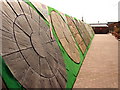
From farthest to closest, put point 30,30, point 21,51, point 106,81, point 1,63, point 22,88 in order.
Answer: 1. point 106,81
2. point 30,30
3. point 21,51
4. point 22,88
5. point 1,63

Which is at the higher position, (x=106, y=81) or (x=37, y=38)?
(x=37, y=38)

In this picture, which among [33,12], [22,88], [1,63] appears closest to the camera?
[1,63]

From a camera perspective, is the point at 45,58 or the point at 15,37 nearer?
the point at 15,37

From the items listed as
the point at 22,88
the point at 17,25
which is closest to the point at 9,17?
the point at 17,25

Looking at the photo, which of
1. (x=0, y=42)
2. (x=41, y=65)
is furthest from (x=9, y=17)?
(x=41, y=65)

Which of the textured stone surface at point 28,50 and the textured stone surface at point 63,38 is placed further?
the textured stone surface at point 63,38

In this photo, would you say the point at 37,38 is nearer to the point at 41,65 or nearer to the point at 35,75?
the point at 41,65

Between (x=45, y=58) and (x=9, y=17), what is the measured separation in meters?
0.74

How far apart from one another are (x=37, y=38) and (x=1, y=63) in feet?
2.59

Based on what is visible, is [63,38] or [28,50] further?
[63,38]

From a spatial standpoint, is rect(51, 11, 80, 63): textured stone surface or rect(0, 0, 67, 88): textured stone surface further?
rect(51, 11, 80, 63): textured stone surface

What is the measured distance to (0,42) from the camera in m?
1.26

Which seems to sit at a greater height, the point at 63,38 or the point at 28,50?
the point at 28,50

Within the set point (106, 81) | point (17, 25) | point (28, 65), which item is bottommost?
point (106, 81)
